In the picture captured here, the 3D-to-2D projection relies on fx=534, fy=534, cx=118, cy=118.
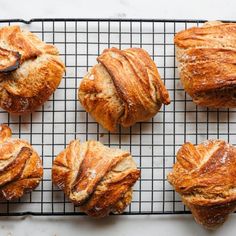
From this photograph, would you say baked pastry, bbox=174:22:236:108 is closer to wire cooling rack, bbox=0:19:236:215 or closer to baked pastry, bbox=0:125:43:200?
wire cooling rack, bbox=0:19:236:215

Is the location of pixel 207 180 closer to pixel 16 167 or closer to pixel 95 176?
pixel 95 176

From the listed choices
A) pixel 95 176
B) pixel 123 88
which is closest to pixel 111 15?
pixel 123 88

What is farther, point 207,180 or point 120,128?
point 120,128

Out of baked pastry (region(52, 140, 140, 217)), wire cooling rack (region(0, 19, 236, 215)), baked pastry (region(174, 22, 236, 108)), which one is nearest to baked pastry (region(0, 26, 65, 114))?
wire cooling rack (region(0, 19, 236, 215))

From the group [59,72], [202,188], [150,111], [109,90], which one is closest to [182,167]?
[202,188]

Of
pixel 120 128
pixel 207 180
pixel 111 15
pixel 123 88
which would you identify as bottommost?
pixel 207 180

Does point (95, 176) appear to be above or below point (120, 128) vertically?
below
